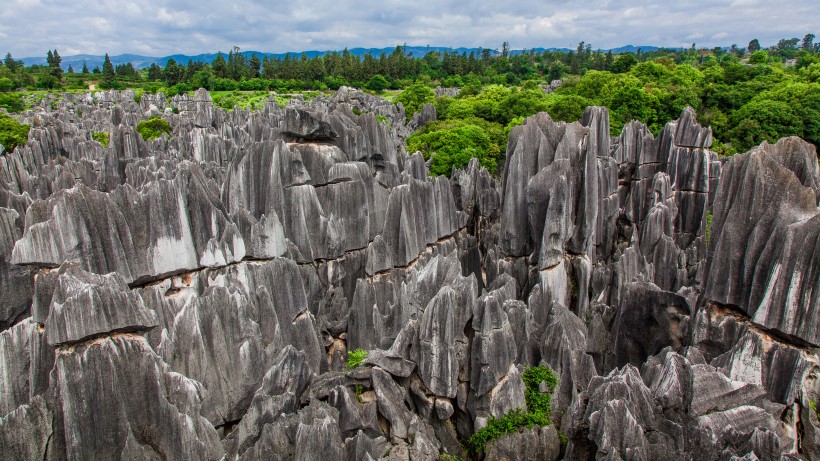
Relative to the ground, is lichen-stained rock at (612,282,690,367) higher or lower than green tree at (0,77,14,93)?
lower

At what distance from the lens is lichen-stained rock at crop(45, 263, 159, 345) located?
1168 centimetres

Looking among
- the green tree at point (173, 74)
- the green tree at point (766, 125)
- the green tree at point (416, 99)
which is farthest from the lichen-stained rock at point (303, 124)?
the green tree at point (173, 74)

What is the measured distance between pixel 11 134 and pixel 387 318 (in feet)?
178

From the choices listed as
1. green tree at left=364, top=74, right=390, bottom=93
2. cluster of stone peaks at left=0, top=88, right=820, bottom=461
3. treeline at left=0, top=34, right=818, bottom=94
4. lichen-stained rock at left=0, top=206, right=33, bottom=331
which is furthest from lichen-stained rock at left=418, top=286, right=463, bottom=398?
green tree at left=364, top=74, right=390, bottom=93

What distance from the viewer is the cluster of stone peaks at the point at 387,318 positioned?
41.1 feet

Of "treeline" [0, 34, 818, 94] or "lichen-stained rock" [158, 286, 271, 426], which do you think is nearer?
"lichen-stained rock" [158, 286, 271, 426]

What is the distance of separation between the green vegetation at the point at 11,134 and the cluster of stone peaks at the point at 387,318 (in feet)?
122

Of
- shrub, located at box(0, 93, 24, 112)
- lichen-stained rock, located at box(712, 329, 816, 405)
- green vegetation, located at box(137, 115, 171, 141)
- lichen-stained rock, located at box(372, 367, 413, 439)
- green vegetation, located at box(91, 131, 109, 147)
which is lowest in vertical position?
lichen-stained rock, located at box(372, 367, 413, 439)

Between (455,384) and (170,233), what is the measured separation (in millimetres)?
11524

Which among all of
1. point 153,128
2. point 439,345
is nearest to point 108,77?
point 153,128

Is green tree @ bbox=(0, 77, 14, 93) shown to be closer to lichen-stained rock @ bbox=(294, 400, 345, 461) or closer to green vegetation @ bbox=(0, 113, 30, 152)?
green vegetation @ bbox=(0, 113, 30, 152)

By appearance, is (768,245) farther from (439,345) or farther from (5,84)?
(5,84)

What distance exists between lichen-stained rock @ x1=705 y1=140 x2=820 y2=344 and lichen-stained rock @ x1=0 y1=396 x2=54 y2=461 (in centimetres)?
1902

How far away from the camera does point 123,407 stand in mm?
12273
